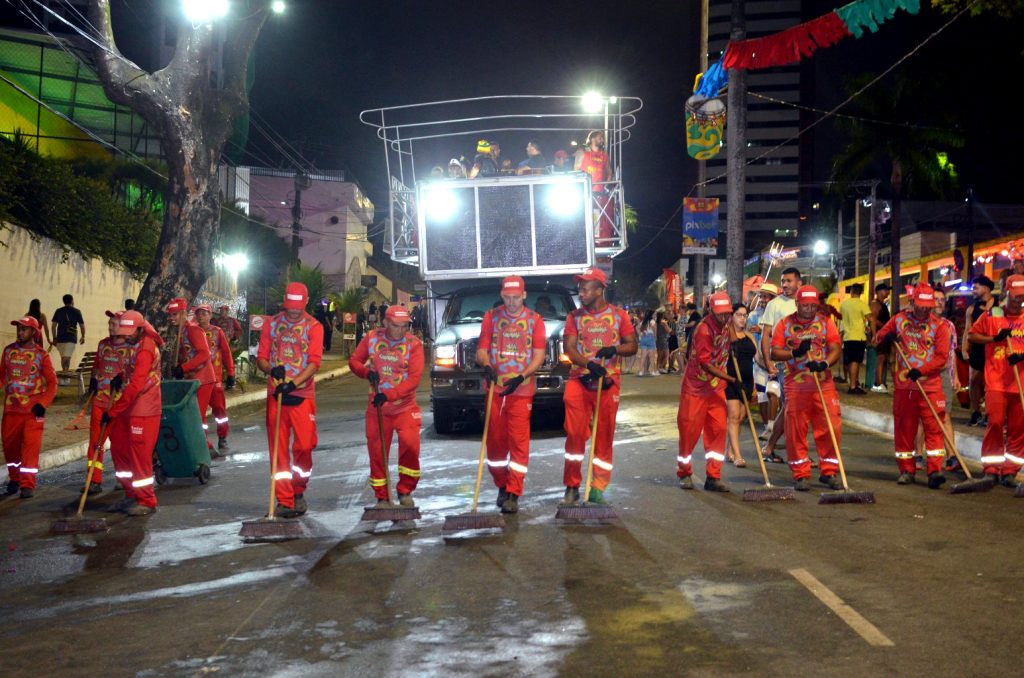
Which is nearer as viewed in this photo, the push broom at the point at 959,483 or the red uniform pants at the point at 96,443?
the red uniform pants at the point at 96,443

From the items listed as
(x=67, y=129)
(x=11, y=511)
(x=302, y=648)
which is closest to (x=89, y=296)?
(x=67, y=129)

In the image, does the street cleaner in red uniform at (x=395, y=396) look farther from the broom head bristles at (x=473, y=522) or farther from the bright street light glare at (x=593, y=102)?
the bright street light glare at (x=593, y=102)

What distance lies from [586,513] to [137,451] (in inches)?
154

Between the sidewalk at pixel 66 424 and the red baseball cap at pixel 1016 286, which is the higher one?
the red baseball cap at pixel 1016 286

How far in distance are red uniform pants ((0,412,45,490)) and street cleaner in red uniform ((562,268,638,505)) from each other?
510 cm

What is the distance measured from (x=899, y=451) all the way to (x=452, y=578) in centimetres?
552

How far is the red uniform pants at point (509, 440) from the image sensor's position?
8.83 m

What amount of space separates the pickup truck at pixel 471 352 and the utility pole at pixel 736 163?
5932mm

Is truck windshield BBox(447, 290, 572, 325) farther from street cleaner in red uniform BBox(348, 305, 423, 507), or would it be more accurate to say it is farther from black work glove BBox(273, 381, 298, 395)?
black work glove BBox(273, 381, 298, 395)

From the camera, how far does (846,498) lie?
9.12 meters

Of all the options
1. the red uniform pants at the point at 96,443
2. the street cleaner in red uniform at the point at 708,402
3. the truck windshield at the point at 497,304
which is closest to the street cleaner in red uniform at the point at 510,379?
the street cleaner in red uniform at the point at 708,402

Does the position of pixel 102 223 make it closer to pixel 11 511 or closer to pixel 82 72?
pixel 82 72

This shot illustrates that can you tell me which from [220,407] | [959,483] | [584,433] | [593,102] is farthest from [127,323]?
[593,102]

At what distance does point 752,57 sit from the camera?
53.9 ft
